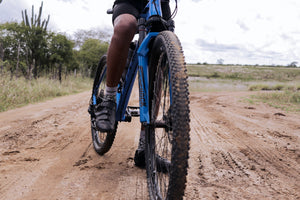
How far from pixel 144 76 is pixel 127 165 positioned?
0.94 m

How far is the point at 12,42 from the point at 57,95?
8301mm

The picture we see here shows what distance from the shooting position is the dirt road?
164cm

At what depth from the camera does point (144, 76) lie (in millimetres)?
1695

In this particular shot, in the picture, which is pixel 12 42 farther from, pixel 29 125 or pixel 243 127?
pixel 243 127

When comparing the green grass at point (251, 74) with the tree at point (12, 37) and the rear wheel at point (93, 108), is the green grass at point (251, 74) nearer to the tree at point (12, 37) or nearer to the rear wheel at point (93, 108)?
the tree at point (12, 37)

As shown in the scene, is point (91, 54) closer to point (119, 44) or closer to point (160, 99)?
point (119, 44)

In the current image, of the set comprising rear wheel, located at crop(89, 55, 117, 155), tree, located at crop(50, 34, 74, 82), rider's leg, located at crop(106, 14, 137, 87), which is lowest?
rear wheel, located at crop(89, 55, 117, 155)

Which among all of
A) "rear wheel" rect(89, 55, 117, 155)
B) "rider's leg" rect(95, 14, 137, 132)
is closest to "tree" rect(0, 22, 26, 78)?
"rear wheel" rect(89, 55, 117, 155)

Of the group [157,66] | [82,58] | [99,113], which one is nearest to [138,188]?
[99,113]

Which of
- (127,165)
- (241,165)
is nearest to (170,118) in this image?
(127,165)

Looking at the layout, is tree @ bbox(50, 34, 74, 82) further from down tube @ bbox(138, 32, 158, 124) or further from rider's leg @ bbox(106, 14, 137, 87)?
down tube @ bbox(138, 32, 158, 124)

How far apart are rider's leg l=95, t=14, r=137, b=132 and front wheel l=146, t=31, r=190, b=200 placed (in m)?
0.32

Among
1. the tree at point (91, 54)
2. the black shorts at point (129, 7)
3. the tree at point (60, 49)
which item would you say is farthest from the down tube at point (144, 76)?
the tree at point (91, 54)

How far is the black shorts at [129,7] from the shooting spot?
6.17ft
